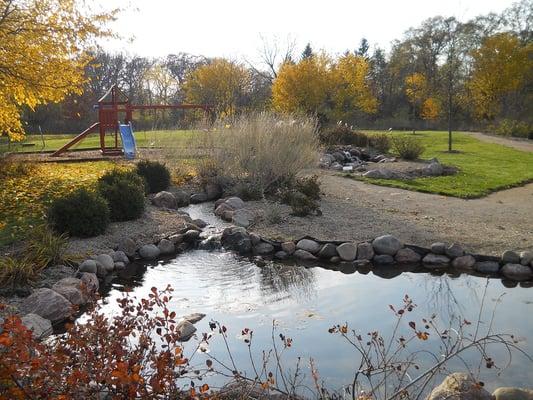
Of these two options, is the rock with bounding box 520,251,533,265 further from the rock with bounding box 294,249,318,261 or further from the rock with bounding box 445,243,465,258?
the rock with bounding box 294,249,318,261

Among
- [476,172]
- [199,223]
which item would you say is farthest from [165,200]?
[476,172]

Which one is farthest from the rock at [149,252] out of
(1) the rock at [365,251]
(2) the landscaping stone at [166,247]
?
(1) the rock at [365,251]

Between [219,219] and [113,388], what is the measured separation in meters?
7.91

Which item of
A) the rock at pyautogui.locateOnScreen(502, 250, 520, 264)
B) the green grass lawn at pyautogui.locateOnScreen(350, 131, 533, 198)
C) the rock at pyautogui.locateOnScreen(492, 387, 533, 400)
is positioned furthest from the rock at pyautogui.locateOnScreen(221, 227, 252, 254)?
the green grass lawn at pyautogui.locateOnScreen(350, 131, 533, 198)

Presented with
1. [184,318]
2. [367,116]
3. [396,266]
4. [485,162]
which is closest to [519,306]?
[396,266]

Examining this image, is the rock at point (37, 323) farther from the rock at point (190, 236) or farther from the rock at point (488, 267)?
the rock at point (488, 267)

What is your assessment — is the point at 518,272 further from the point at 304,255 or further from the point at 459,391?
the point at 459,391

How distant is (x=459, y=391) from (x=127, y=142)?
14746 mm

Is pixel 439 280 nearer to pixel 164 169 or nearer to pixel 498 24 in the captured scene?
pixel 164 169

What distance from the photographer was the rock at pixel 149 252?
8250 mm

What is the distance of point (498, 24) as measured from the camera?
39.6 meters

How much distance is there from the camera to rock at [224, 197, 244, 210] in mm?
10773

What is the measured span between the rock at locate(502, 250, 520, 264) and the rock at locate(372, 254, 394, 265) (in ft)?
5.15

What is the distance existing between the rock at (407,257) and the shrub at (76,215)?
4836mm
